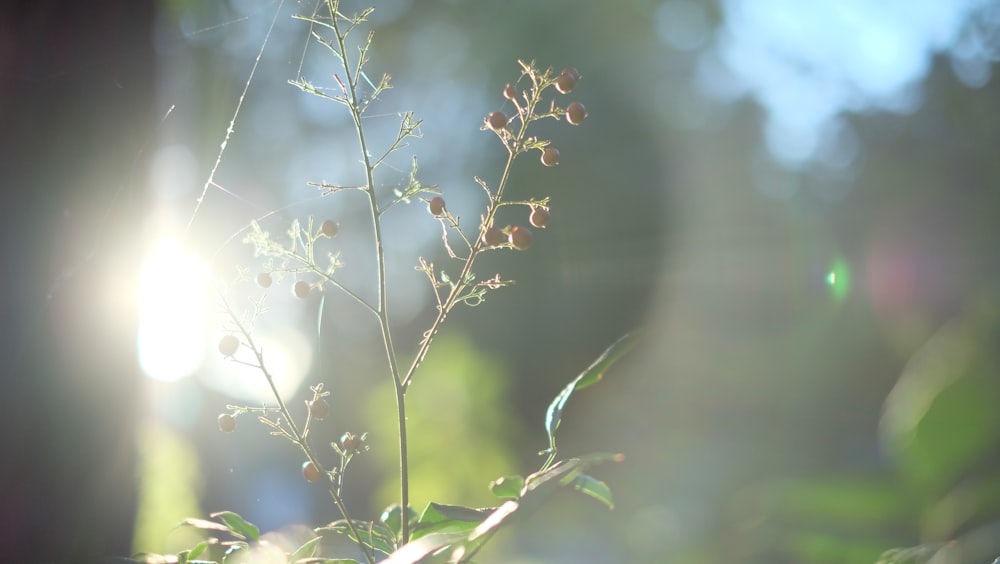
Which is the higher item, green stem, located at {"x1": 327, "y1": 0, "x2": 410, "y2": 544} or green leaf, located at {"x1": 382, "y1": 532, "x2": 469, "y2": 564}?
green stem, located at {"x1": 327, "y1": 0, "x2": 410, "y2": 544}

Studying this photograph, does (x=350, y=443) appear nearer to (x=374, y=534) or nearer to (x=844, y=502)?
(x=374, y=534)

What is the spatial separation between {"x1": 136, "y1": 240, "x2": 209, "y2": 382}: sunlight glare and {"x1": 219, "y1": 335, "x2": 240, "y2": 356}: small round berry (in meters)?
0.06

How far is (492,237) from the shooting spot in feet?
2.05

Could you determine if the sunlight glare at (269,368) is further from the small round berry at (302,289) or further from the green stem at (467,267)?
the green stem at (467,267)

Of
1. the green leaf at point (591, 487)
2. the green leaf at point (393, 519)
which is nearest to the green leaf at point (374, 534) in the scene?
the green leaf at point (393, 519)

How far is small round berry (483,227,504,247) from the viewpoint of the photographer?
624 mm

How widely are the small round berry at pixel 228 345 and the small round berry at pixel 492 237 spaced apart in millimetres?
241

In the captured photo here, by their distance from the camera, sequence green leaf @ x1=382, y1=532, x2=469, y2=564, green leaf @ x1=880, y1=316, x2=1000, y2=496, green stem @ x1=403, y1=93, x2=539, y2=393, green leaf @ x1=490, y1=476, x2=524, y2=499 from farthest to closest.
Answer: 1. green stem @ x1=403, y1=93, x2=539, y2=393
2. green leaf @ x1=490, y1=476, x2=524, y2=499
3. green leaf @ x1=382, y1=532, x2=469, y2=564
4. green leaf @ x1=880, y1=316, x2=1000, y2=496

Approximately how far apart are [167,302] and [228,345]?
0.10 meters

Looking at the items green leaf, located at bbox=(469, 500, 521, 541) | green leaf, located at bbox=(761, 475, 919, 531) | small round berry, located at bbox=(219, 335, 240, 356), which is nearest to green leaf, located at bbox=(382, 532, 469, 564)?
green leaf, located at bbox=(469, 500, 521, 541)

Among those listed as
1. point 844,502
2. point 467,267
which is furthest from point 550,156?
point 844,502

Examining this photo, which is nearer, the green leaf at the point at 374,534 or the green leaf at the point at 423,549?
the green leaf at the point at 423,549

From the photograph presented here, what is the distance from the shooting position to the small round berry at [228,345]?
660mm

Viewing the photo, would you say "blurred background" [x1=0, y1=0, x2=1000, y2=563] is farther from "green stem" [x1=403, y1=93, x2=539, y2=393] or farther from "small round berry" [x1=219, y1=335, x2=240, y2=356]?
"green stem" [x1=403, y1=93, x2=539, y2=393]
